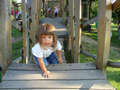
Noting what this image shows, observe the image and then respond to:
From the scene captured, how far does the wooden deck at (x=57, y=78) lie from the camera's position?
2.11m

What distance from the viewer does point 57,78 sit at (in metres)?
2.28

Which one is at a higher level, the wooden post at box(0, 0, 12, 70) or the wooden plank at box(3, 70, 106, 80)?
the wooden post at box(0, 0, 12, 70)

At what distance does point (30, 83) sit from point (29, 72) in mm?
254

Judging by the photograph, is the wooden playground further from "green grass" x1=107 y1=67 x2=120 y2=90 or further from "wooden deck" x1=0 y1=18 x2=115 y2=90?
"green grass" x1=107 y1=67 x2=120 y2=90

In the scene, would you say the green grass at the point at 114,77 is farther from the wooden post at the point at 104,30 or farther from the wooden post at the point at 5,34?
the wooden post at the point at 5,34

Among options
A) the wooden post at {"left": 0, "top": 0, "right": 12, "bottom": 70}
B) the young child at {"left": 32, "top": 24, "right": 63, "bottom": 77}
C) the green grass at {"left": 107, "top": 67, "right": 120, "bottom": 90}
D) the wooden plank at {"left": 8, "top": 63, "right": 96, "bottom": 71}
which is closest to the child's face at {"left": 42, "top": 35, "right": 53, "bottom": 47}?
the young child at {"left": 32, "top": 24, "right": 63, "bottom": 77}

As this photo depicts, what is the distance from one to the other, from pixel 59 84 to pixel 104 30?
832 mm

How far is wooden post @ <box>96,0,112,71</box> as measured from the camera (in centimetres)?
221

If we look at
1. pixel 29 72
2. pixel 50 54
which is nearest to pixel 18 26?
pixel 50 54

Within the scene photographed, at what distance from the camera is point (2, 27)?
235 cm

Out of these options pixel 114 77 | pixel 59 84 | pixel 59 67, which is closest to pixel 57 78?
pixel 59 84

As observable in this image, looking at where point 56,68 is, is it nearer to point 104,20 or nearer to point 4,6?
point 104,20

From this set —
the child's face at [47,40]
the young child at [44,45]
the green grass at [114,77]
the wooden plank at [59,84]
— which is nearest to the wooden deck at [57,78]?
the wooden plank at [59,84]

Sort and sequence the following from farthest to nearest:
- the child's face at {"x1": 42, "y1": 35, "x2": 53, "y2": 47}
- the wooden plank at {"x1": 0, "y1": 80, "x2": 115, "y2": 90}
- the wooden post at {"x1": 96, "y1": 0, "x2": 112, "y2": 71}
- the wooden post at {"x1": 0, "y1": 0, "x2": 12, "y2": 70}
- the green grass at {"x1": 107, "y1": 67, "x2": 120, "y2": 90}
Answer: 1. the green grass at {"x1": 107, "y1": 67, "x2": 120, "y2": 90}
2. the child's face at {"x1": 42, "y1": 35, "x2": 53, "y2": 47}
3. the wooden post at {"x1": 0, "y1": 0, "x2": 12, "y2": 70}
4. the wooden post at {"x1": 96, "y1": 0, "x2": 112, "y2": 71}
5. the wooden plank at {"x1": 0, "y1": 80, "x2": 115, "y2": 90}
